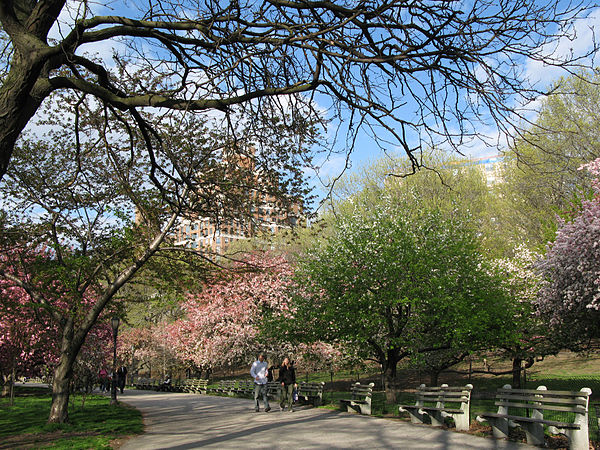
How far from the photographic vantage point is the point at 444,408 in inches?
377

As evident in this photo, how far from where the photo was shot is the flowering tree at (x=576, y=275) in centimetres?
1445

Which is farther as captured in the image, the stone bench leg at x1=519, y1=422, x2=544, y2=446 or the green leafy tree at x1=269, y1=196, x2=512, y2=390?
the green leafy tree at x1=269, y1=196, x2=512, y2=390

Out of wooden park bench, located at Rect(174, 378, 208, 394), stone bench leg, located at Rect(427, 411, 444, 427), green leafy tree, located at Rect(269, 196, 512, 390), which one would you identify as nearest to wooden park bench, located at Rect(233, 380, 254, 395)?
wooden park bench, located at Rect(174, 378, 208, 394)

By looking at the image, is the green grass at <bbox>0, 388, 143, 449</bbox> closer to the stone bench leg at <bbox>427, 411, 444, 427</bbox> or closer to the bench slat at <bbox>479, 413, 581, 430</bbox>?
the stone bench leg at <bbox>427, 411, 444, 427</bbox>

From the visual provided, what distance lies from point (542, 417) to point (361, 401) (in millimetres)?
6791

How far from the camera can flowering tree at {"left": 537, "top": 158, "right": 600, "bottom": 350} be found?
14.5 m

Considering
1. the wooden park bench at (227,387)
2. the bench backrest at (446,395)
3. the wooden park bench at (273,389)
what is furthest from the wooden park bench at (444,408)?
the wooden park bench at (227,387)

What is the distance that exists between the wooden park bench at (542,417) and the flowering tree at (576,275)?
Result: 7737 mm

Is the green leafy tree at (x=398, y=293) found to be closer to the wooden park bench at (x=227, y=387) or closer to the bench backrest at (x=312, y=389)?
the bench backrest at (x=312, y=389)

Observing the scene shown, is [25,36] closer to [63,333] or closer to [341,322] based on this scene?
[63,333]

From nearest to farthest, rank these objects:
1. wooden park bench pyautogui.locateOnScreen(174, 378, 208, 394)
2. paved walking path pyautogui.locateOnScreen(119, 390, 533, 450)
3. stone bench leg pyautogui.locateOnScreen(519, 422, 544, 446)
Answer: stone bench leg pyautogui.locateOnScreen(519, 422, 544, 446)
paved walking path pyautogui.locateOnScreen(119, 390, 533, 450)
wooden park bench pyautogui.locateOnScreen(174, 378, 208, 394)

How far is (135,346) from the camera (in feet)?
172

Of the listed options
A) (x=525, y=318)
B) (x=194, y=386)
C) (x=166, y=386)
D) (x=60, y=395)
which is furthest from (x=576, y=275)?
(x=166, y=386)

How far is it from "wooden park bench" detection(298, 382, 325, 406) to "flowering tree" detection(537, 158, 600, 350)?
819 cm
